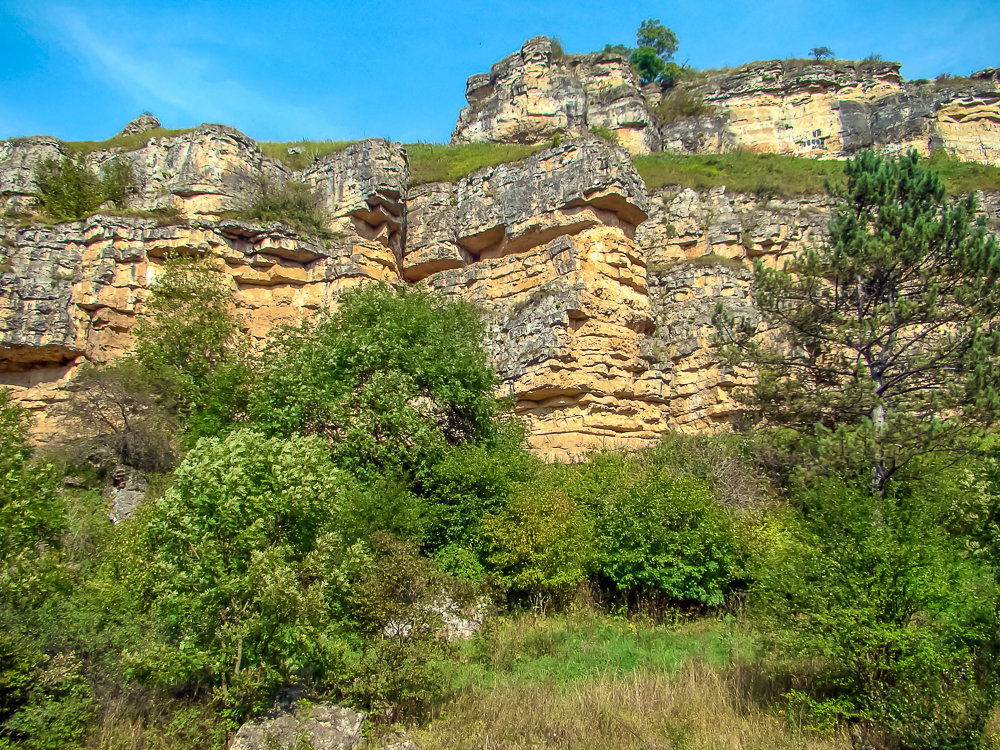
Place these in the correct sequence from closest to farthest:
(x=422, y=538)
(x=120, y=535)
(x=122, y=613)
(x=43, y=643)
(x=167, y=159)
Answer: (x=43, y=643) < (x=122, y=613) < (x=120, y=535) < (x=422, y=538) < (x=167, y=159)

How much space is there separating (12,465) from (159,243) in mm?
16032

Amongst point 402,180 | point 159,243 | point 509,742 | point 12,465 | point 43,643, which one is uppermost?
point 402,180

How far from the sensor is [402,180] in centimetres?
2916

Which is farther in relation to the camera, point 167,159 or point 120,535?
point 167,159

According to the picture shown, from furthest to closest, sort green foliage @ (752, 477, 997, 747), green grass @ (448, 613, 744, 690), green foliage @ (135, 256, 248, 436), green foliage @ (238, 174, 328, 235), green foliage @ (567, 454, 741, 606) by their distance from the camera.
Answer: green foliage @ (238, 174, 328, 235), green foliage @ (135, 256, 248, 436), green foliage @ (567, 454, 741, 606), green grass @ (448, 613, 744, 690), green foliage @ (752, 477, 997, 747)

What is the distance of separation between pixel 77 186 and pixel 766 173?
2929 cm

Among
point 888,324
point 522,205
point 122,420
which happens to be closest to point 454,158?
point 522,205

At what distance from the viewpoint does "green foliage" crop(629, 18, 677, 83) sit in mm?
50094

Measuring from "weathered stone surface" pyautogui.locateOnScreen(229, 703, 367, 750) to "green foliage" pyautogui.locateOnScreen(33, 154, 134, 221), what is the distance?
23502 millimetres

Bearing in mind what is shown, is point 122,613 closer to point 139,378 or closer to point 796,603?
point 796,603

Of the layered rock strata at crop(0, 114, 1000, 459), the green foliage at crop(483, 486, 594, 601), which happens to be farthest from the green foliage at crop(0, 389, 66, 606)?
the layered rock strata at crop(0, 114, 1000, 459)

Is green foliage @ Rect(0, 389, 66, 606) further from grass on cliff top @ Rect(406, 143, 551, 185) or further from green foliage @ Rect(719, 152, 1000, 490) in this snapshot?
grass on cliff top @ Rect(406, 143, 551, 185)

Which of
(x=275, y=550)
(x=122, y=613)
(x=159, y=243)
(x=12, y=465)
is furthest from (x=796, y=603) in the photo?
(x=159, y=243)

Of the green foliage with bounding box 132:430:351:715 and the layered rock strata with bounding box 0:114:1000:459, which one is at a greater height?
the layered rock strata with bounding box 0:114:1000:459
